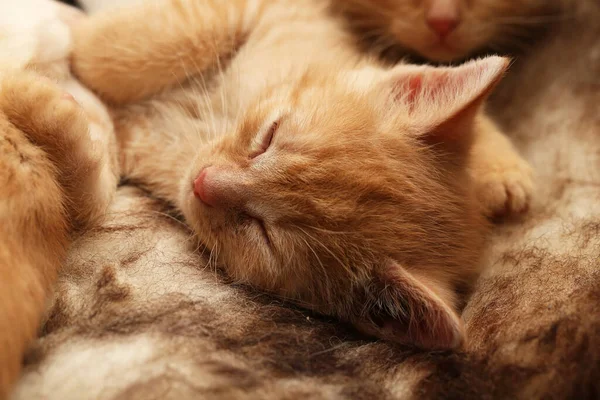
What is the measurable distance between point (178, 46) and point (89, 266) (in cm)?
67

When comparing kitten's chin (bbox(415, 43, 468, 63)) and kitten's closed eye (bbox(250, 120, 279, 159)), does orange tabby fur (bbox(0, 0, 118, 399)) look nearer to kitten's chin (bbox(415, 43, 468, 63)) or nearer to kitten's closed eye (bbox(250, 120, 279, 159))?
kitten's closed eye (bbox(250, 120, 279, 159))

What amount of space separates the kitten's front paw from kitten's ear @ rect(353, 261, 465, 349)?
0.31 meters

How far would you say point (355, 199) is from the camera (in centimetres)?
115

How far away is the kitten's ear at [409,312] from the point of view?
3.32 feet

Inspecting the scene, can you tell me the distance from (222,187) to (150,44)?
0.53 m

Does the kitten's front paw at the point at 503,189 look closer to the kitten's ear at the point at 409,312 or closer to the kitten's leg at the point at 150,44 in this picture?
the kitten's ear at the point at 409,312

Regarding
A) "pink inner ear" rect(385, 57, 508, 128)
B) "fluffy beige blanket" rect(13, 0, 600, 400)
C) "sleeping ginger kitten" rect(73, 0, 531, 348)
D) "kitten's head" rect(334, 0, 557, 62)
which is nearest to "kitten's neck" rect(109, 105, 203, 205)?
"sleeping ginger kitten" rect(73, 0, 531, 348)

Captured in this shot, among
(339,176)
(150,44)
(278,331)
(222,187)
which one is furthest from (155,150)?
(278,331)

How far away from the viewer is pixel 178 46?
1500 mm

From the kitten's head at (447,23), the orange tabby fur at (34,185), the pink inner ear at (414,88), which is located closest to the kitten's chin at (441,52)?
the kitten's head at (447,23)

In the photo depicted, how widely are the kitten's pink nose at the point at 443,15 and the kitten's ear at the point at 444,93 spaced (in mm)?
326

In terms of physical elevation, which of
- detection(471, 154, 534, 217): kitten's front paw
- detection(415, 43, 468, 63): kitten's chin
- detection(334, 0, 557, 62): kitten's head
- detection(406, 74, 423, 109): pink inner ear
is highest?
detection(334, 0, 557, 62): kitten's head

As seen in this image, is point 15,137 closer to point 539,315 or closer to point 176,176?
point 176,176

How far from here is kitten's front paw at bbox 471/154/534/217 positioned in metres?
1.36
